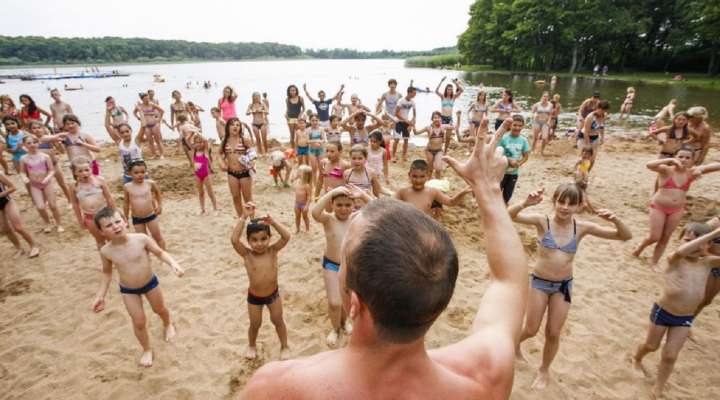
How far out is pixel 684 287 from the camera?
3312mm

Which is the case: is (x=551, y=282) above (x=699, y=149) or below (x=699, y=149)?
below

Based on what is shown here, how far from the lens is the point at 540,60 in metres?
54.5

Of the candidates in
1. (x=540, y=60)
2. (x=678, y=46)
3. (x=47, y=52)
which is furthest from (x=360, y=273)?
(x=47, y=52)

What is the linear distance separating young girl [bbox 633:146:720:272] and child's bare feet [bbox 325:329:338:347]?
197 inches

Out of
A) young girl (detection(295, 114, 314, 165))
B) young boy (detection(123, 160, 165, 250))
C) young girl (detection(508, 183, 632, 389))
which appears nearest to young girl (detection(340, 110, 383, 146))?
young girl (detection(295, 114, 314, 165))

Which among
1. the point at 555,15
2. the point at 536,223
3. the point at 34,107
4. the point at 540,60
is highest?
the point at 555,15

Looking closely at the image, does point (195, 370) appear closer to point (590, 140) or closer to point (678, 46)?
point (590, 140)

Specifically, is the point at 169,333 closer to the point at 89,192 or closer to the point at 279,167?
the point at 89,192

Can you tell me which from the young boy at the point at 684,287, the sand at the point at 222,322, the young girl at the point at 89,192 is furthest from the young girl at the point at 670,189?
the young girl at the point at 89,192

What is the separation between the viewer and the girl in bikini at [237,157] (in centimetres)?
670

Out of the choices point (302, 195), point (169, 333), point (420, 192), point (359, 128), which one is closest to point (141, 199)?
point (169, 333)

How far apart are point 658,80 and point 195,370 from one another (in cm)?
4430

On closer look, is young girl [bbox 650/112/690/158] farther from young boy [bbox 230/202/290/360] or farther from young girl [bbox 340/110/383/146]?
young boy [bbox 230/202/290/360]

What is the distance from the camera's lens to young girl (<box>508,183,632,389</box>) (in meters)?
3.54
